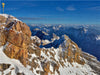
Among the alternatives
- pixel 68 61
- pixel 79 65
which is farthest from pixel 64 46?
pixel 79 65

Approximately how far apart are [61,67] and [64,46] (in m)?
37.2

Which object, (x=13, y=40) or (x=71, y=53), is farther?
(x=71, y=53)

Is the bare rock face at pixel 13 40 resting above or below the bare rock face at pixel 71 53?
above

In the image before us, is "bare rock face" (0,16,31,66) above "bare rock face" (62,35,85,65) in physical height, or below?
above

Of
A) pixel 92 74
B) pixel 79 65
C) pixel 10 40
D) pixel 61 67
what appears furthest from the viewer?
pixel 79 65

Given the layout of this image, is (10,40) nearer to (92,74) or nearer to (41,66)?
(41,66)

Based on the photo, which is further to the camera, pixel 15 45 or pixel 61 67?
pixel 61 67

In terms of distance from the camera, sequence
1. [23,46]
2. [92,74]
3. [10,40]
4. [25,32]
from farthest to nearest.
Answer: [92,74] → [25,32] → [23,46] → [10,40]

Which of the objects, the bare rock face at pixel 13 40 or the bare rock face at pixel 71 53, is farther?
the bare rock face at pixel 71 53

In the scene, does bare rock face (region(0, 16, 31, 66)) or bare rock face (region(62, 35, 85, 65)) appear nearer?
bare rock face (region(0, 16, 31, 66))

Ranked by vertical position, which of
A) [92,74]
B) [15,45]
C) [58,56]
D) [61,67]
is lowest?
[92,74]

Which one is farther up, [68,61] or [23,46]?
[23,46]

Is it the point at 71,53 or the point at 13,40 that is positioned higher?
the point at 13,40

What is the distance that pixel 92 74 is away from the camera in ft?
399
